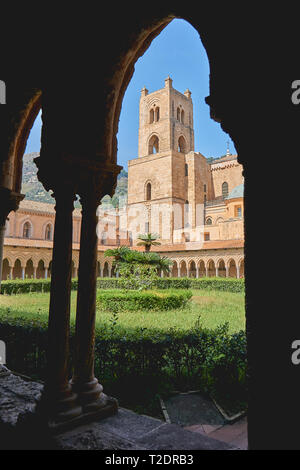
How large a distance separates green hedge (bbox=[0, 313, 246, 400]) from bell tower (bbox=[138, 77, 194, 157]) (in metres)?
35.9

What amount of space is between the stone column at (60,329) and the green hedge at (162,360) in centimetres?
131

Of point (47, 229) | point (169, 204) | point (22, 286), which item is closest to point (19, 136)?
point (22, 286)

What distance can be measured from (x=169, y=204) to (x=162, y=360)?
1291 inches

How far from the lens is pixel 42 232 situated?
3316cm

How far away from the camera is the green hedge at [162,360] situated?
12.0ft

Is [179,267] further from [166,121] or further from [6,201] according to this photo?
[6,201]

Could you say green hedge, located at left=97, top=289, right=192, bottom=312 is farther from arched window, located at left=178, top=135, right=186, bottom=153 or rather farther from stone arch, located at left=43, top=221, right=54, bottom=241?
arched window, located at left=178, top=135, right=186, bottom=153

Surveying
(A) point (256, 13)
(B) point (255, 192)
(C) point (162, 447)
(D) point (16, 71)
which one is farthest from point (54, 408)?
(D) point (16, 71)

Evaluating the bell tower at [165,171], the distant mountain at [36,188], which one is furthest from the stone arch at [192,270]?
the distant mountain at [36,188]

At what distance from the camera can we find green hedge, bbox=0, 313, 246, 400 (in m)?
3.67

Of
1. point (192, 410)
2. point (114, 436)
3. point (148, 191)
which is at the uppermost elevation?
point (148, 191)

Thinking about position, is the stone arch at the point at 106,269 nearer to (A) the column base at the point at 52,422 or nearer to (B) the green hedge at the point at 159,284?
(B) the green hedge at the point at 159,284

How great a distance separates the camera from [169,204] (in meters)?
36.2

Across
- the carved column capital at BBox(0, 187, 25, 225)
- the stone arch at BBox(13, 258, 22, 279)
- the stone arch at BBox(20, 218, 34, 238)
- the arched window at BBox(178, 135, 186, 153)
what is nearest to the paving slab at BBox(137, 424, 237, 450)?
the carved column capital at BBox(0, 187, 25, 225)
